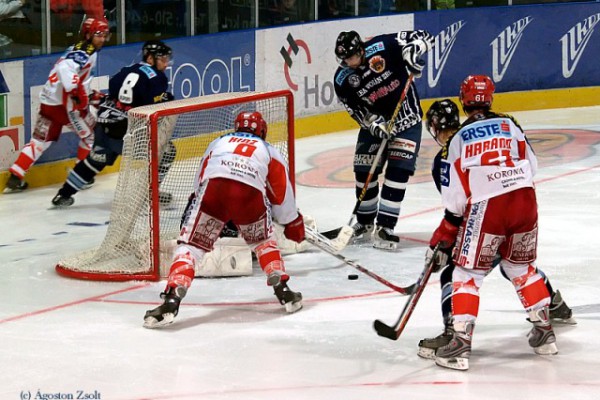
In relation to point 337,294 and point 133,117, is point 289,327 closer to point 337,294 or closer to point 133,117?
point 337,294

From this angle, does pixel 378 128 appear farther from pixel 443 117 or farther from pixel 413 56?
pixel 443 117

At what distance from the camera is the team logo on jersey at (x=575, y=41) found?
12453mm

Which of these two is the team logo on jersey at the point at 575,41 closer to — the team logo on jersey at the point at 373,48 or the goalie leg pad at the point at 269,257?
the team logo on jersey at the point at 373,48

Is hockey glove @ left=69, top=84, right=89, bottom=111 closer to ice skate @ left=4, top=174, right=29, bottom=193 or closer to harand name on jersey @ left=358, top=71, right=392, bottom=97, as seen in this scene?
ice skate @ left=4, top=174, right=29, bottom=193

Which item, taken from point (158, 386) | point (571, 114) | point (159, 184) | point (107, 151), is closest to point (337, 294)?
point (159, 184)

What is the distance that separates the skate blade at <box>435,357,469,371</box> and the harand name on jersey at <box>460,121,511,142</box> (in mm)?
803

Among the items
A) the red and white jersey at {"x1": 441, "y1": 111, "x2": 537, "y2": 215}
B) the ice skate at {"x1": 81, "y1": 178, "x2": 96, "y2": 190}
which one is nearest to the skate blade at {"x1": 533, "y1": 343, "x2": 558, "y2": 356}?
the red and white jersey at {"x1": 441, "y1": 111, "x2": 537, "y2": 215}

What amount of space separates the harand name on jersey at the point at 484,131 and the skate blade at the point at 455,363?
0.80 m

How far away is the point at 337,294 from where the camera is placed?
609 cm

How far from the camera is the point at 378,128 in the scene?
7.04 m

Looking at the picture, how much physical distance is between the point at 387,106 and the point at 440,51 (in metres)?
4.84

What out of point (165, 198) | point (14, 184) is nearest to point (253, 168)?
point (165, 198)

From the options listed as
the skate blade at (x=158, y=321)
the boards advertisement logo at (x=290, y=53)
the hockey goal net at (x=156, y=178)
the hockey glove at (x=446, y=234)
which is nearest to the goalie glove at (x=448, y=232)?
the hockey glove at (x=446, y=234)

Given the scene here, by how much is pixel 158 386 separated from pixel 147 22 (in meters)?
5.53
